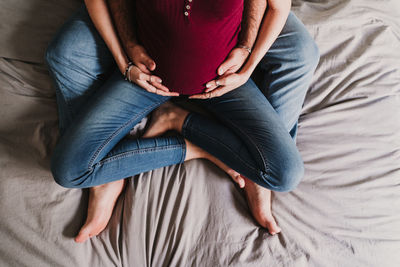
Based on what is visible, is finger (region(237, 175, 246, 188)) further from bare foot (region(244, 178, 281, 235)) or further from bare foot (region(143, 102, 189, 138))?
bare foot (region(143, 102, 189, 138))

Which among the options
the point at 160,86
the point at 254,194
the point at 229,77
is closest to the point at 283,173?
the point at 254,194

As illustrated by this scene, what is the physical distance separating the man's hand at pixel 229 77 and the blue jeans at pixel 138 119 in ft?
0.16

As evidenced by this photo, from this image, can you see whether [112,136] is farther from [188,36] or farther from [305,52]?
[305,52]

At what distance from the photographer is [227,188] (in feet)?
3.24

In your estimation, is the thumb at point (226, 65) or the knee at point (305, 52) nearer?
the thumb at point (226, 65)

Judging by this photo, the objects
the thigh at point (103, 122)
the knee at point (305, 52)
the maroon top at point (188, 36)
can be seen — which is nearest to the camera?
the maroon top at point (188, 36)

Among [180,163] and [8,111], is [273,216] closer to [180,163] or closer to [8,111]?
[180,163]

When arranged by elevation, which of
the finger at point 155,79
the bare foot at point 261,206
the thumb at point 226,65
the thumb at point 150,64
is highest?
the thumb at point 150,64

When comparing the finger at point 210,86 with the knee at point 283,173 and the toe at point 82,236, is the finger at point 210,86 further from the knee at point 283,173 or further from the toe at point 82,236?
the toe at point 82,236

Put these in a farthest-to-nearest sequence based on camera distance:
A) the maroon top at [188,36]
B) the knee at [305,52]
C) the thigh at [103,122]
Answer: the knee at [305,52], the thigh at [103,122], the maroon top at [188,36]

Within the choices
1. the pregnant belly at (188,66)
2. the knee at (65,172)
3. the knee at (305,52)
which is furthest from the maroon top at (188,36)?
the knee at (65,172)

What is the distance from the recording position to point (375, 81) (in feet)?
3.65

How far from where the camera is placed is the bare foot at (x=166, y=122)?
3.37 feet

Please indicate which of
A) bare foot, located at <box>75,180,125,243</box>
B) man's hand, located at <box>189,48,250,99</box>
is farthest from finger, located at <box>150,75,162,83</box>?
bare foot, located at <box>75,180,125,243</box>
